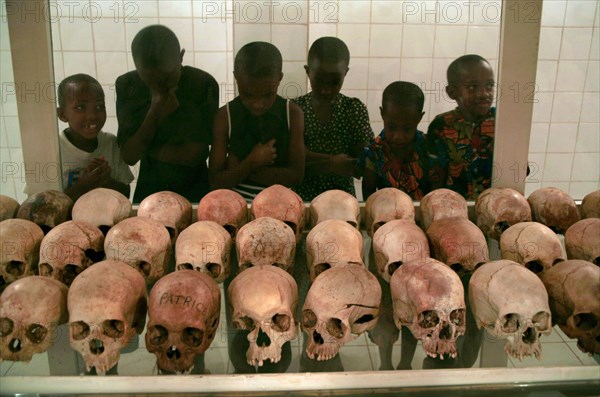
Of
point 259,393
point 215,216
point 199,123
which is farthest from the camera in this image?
point 199,123

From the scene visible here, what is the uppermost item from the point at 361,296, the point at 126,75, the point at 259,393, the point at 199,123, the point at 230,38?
the point at 230,38

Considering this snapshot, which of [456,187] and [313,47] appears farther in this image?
[456,187]

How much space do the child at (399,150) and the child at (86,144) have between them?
0.97 m

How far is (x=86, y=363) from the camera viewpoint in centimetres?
156

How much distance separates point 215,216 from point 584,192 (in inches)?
79.3

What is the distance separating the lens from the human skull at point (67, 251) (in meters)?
1.83

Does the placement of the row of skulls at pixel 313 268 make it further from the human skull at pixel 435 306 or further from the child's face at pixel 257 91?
the child's face at pixel 257 91

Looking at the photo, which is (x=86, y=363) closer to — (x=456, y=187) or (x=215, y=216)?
(x=215, y=216)

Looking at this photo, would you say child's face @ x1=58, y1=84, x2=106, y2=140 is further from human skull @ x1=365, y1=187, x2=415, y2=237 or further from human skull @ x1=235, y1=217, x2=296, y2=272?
human skull @ x1=365, y1=187, x2=415, y2=237

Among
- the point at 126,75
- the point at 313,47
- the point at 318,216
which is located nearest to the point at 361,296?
the point at 318,216

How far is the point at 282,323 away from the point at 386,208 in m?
0.70

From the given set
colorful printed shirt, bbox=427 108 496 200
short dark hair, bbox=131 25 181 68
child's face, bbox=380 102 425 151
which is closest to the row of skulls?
colorful printed shirt, bbox=427 108 496 200

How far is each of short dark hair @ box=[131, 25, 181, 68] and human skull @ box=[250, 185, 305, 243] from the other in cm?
63

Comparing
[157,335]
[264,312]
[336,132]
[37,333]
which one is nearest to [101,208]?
[37,333]
